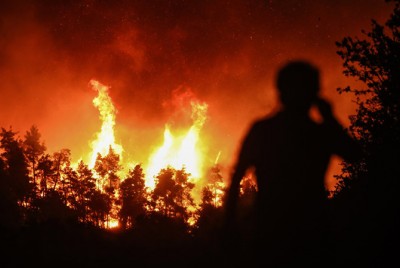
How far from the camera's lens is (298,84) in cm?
403

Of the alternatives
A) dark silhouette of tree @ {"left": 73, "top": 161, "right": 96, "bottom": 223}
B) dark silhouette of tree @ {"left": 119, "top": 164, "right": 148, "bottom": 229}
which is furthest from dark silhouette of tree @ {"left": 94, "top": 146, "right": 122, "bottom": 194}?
dark silhouette of tree @ {"left": 119, "top": 164, "right": 148, "bottom": 229}

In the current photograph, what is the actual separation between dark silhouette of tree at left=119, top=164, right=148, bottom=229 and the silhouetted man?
64.1 m

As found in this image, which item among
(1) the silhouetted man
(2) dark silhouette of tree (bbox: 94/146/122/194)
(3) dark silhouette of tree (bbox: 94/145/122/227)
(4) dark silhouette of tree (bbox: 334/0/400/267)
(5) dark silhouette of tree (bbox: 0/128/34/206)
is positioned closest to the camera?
(1) the silhouetted man

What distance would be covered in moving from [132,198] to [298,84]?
6637 centimetres

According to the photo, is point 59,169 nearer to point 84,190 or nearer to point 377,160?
point 84,190

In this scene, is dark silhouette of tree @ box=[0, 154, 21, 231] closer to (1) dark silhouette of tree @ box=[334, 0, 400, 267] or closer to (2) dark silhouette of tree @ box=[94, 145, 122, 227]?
(2) dark silhouette of tree @ box=[94, 145, 122, 227]

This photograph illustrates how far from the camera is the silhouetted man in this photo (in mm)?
3752

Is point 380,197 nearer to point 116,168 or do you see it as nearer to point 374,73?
point 374,73


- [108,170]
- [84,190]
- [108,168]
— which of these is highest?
[108,168]

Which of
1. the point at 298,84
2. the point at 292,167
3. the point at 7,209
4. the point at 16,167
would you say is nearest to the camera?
the point at 292,167

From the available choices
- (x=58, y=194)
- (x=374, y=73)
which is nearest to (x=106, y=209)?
(x=58, y=194)

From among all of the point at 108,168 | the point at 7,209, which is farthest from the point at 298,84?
the point at 108,168

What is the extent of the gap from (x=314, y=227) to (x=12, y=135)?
7336 centimetres

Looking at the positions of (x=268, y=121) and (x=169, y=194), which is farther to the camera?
(x=169, y=194)
